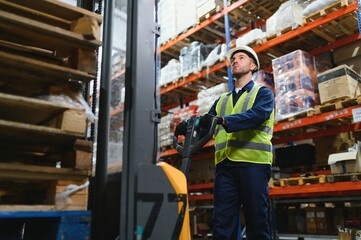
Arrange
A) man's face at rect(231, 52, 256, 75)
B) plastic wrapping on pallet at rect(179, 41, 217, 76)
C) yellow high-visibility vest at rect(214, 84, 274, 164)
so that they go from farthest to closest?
plastic wrapping on pallet at rect(179, 41, 217, 76) → man's face at rect(231, 52, 256, 75) → yellow high-visibility vest at rect(214, 84, 274, 164)

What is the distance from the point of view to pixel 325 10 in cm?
529

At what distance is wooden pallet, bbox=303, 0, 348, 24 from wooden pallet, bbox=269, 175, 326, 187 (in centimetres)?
241

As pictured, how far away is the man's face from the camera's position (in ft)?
12.7

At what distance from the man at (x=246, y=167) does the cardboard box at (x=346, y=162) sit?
5.67 ft

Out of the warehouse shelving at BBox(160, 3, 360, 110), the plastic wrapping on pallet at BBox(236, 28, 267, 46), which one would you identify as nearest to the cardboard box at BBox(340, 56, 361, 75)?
the warehouse shelving at BBox(160, 3, 360, 110)

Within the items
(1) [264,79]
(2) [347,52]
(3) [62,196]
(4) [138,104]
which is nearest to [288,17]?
(1) [264,79]

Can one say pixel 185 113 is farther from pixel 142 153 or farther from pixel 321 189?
pixel 142 153

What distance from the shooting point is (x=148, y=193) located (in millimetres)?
1824

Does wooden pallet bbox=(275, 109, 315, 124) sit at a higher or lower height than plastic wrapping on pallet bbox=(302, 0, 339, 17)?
lower

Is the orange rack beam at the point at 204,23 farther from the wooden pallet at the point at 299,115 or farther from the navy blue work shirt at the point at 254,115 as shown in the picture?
the navy blue work shirt at the point at 254,115

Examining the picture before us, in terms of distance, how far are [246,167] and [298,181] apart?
2.27m

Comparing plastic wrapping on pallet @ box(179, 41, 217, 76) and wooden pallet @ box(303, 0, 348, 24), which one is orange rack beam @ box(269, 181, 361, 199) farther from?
plastic wrapping on pallet @ box(179, 41, 217, 76)

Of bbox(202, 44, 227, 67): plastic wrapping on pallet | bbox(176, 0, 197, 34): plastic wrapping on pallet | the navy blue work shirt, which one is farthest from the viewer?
bbox(176, 0, 197, 34): plastic wrapping on pallet

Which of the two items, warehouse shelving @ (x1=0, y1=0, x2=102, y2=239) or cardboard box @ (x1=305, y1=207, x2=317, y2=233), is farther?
cardboard box @ (x1=305, y1=207, x2=317, y2=233)
